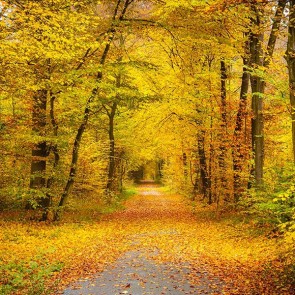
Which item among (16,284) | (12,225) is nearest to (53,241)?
(12,225)

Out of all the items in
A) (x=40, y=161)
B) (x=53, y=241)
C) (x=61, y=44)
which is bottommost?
(x=53, y=241)

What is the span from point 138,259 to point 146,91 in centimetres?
1391

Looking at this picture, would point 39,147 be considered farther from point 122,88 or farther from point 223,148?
point 223,148

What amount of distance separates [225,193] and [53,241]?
9356 mm

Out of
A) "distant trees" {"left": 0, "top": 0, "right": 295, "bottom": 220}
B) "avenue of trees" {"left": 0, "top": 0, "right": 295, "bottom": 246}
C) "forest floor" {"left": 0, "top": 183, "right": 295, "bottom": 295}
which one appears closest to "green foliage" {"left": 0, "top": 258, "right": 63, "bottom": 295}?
"forest floor" {"left": 0, "top": 183, "right": 295, "bottom": 295}

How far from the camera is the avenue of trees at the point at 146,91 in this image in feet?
36.5

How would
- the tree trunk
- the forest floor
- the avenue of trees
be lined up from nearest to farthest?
the forest floor
the avenue of trees
the tree trunk

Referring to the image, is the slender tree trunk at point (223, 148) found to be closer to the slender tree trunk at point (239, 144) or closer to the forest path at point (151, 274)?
the slender tree trunk at point (239, 144)

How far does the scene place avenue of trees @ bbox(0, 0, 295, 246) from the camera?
11117 millimetres

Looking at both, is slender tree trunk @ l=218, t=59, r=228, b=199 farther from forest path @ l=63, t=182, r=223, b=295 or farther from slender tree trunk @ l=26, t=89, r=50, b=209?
slender tree trunk @ l=26, t=89, r=50, b=209

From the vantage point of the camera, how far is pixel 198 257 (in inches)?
395

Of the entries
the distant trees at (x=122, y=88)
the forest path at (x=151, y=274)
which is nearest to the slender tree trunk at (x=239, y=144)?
the distant trees at (x=122, y=88)

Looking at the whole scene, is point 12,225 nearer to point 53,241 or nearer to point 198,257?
point 53,241

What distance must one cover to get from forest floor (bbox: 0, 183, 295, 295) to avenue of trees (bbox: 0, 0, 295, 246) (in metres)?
1.54
